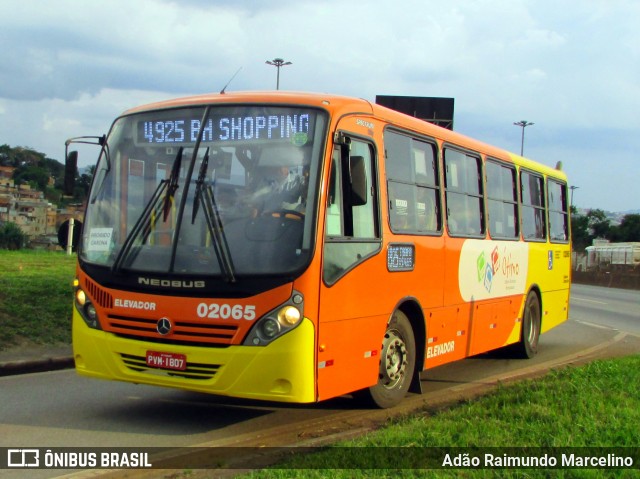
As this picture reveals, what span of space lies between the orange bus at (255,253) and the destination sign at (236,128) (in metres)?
0.01

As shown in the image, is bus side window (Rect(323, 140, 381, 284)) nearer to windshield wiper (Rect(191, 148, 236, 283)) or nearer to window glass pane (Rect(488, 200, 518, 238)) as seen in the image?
windshield wiper (Rect(191, 148, 236, 283))

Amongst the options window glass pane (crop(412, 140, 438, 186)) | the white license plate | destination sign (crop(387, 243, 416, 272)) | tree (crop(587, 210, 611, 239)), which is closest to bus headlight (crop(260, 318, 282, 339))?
the white license plate

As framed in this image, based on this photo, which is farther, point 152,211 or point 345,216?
point 345,216

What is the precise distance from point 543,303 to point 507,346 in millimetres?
1245

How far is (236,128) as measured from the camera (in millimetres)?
7559

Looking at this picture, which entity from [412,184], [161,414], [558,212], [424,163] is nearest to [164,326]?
[161,414]

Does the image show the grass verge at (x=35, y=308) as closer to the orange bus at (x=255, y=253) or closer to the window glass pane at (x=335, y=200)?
the orange bus at (x=255, y=253)

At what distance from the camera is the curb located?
10461mm

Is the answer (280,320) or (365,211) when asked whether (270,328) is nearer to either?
(280,320)

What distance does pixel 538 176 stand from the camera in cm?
1443

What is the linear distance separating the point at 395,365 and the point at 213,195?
9.11 feet

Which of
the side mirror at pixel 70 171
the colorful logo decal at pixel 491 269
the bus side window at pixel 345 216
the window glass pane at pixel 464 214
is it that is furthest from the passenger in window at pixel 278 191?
the colorful logo decal at pixel 491 269

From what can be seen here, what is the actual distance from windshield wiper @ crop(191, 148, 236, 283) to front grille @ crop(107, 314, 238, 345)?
1.43 ft

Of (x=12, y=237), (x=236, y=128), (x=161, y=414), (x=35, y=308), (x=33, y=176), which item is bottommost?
(x=161, y=414)
